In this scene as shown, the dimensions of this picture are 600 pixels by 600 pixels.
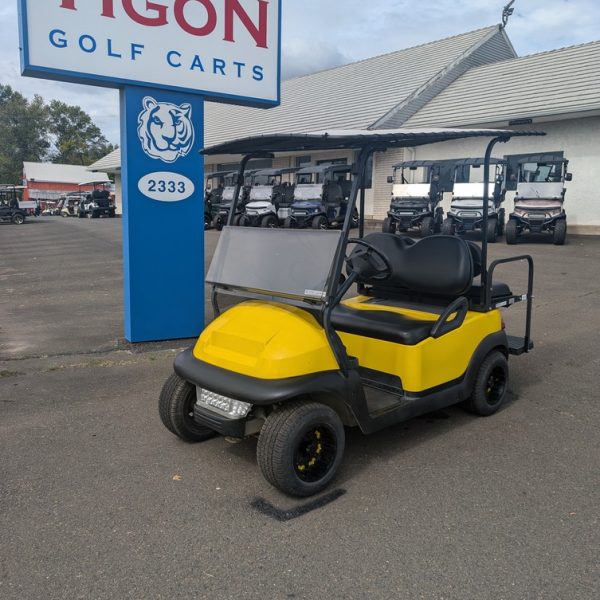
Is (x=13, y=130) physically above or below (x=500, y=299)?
above

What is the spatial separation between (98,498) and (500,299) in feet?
10.1

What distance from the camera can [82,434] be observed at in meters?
3.83

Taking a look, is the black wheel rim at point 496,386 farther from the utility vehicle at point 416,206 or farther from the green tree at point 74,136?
the green tree at point 74,136

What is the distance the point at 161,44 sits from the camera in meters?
5.68

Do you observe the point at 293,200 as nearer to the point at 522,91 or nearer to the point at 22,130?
the point at 522,91

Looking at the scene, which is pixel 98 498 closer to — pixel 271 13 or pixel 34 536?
pixel 34 536

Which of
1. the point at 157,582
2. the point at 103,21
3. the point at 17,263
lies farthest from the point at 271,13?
the point at 17,263

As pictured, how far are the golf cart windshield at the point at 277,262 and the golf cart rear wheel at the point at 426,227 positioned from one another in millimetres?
12796

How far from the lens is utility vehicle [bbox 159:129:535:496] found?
9.94 feet

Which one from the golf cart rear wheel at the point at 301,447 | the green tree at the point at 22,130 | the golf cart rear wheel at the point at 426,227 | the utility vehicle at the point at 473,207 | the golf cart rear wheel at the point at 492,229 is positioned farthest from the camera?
the green tree at the point at 22,130

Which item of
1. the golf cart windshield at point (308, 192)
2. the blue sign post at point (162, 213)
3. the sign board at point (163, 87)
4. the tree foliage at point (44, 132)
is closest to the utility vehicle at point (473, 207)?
the golf cart windshield at point (308, 192)

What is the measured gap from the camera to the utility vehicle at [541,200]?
14.6m

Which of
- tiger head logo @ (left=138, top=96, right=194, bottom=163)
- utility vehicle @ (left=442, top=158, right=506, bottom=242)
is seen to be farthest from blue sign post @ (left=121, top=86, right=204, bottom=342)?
utility vehicle @ (left=442, top=158, right=506, bottom=242)

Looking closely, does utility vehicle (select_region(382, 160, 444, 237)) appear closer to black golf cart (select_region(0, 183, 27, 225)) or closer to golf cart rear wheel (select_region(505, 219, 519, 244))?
golf cart rear wheel (select_region(505, 219, 519, 244))
